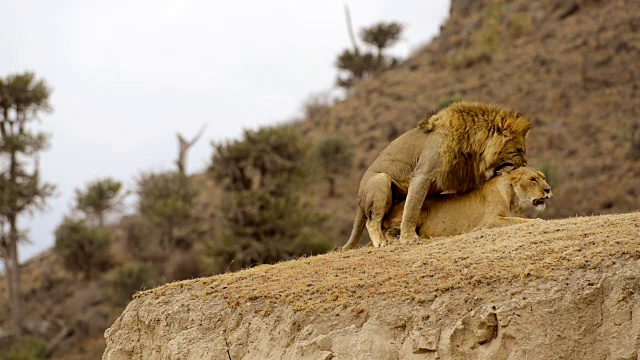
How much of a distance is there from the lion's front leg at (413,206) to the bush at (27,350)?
86.1ft

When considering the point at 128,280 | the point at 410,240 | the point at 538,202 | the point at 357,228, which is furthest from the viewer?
the point at 128,280

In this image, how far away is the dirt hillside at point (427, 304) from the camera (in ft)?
28.3

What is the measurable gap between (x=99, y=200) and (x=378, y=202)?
4141cm

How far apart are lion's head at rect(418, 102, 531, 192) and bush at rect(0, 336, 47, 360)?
26.6 m

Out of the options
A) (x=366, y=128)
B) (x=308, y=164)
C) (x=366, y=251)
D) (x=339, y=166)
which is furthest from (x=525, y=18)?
(x=366, y=251)

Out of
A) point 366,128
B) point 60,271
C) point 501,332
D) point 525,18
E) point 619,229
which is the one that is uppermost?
point 525,18

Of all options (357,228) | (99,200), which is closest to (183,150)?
(99,200)

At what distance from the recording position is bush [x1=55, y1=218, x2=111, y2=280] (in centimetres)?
4525

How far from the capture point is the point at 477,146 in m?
12.3

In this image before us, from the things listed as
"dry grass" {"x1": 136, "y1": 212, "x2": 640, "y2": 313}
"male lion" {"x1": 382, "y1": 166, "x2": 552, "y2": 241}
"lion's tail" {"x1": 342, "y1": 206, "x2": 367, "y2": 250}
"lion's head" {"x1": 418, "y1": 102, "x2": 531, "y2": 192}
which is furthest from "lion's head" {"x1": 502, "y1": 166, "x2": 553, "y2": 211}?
"lion's tail" {"x1": 342, "y1": 206, "x2": 367, "y2": 250}

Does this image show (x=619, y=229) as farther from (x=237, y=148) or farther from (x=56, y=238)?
(x=56, y=238)

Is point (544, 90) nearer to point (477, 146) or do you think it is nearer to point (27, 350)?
point (27, 350)

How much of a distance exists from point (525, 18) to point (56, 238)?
92.8 feet

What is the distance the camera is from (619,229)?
977cm
